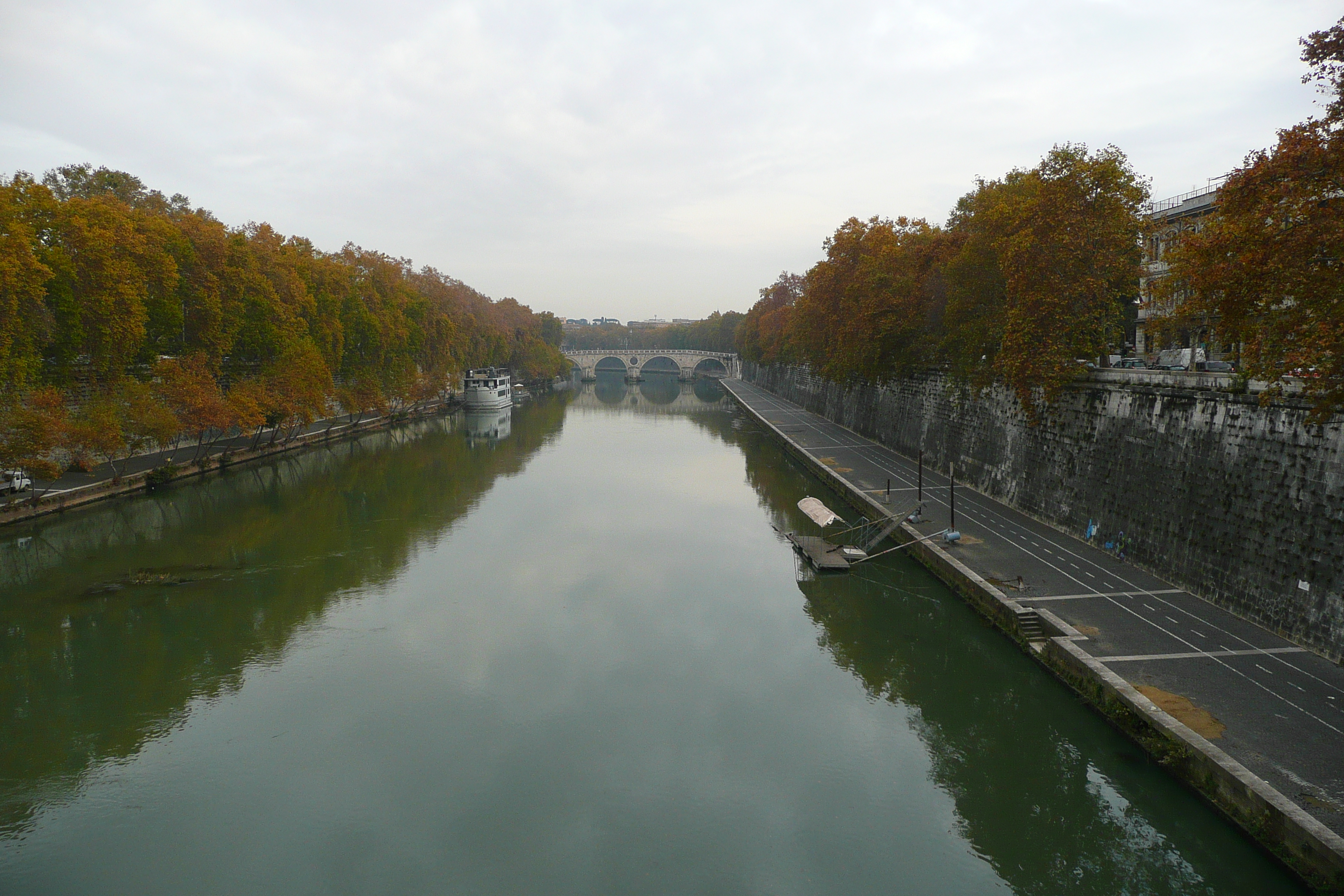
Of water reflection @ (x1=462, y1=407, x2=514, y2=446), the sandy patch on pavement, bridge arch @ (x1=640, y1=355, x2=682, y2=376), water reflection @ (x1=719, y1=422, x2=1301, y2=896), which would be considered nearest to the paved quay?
the sandy patch on pavement

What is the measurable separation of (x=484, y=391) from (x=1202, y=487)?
59.3m

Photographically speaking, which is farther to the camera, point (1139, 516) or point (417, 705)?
point (1139, 516)

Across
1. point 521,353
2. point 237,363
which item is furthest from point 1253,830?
point 521,353

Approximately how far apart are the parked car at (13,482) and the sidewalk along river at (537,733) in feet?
6.10

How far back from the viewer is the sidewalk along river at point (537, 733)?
1048 centimetres

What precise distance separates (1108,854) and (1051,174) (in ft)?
60.1

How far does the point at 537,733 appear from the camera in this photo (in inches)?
542

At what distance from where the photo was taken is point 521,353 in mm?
93375

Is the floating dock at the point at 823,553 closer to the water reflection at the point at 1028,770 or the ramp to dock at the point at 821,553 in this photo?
the ramp to dock at the point at 821,553

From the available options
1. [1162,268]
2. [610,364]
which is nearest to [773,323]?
[1162,268]

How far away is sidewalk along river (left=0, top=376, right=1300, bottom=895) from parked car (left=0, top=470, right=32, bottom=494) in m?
1.86

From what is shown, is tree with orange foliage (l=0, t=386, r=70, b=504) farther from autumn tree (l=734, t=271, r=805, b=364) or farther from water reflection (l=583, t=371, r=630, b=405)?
water reflection (l=583, t=371, r=630, b=405)

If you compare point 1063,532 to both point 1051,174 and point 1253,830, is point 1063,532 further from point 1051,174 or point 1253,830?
point 1253,830

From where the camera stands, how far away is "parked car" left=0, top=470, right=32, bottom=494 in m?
26.0
